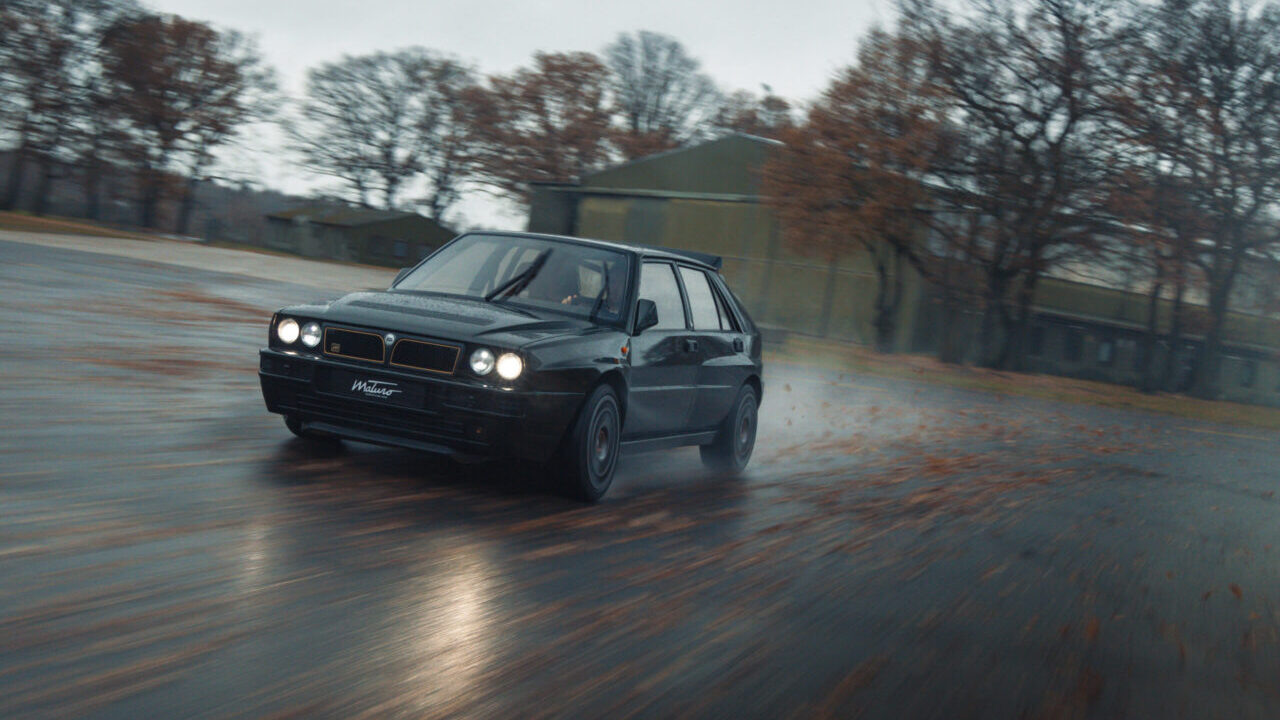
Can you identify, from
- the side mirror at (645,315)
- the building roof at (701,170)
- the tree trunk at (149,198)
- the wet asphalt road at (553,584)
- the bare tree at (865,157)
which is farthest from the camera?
the tree trunk at (149,198)

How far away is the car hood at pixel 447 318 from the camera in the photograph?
21.6 ft

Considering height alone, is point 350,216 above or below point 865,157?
→ below

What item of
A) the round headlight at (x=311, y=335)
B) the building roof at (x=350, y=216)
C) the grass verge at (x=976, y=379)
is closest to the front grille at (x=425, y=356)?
the round headlight at (x=311, y=335)

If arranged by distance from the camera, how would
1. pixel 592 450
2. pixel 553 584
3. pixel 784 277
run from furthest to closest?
pixel 784 277 → pixel 592 450 → pixel 553 584

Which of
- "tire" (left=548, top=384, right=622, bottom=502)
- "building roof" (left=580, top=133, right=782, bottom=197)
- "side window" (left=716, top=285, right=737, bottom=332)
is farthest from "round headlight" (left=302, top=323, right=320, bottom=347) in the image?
"building roof" (left=580, top=133, right=782, bottom=197)

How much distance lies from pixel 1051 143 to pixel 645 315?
30.2 m

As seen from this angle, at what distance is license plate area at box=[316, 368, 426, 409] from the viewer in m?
6.53

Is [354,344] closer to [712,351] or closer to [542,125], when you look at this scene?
[712,351]

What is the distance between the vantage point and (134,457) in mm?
6656

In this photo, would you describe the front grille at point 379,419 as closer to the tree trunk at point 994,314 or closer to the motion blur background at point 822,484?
the motion blur background at point 822,484

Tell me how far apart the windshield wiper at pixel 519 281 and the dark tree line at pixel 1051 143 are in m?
29.2

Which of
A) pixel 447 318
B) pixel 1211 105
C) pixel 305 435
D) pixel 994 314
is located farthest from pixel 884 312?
pixel 447 318

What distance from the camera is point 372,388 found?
6594 mm

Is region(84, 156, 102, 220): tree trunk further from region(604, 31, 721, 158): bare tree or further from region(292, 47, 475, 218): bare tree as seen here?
region(604, 31, 721, 158): bare tree
